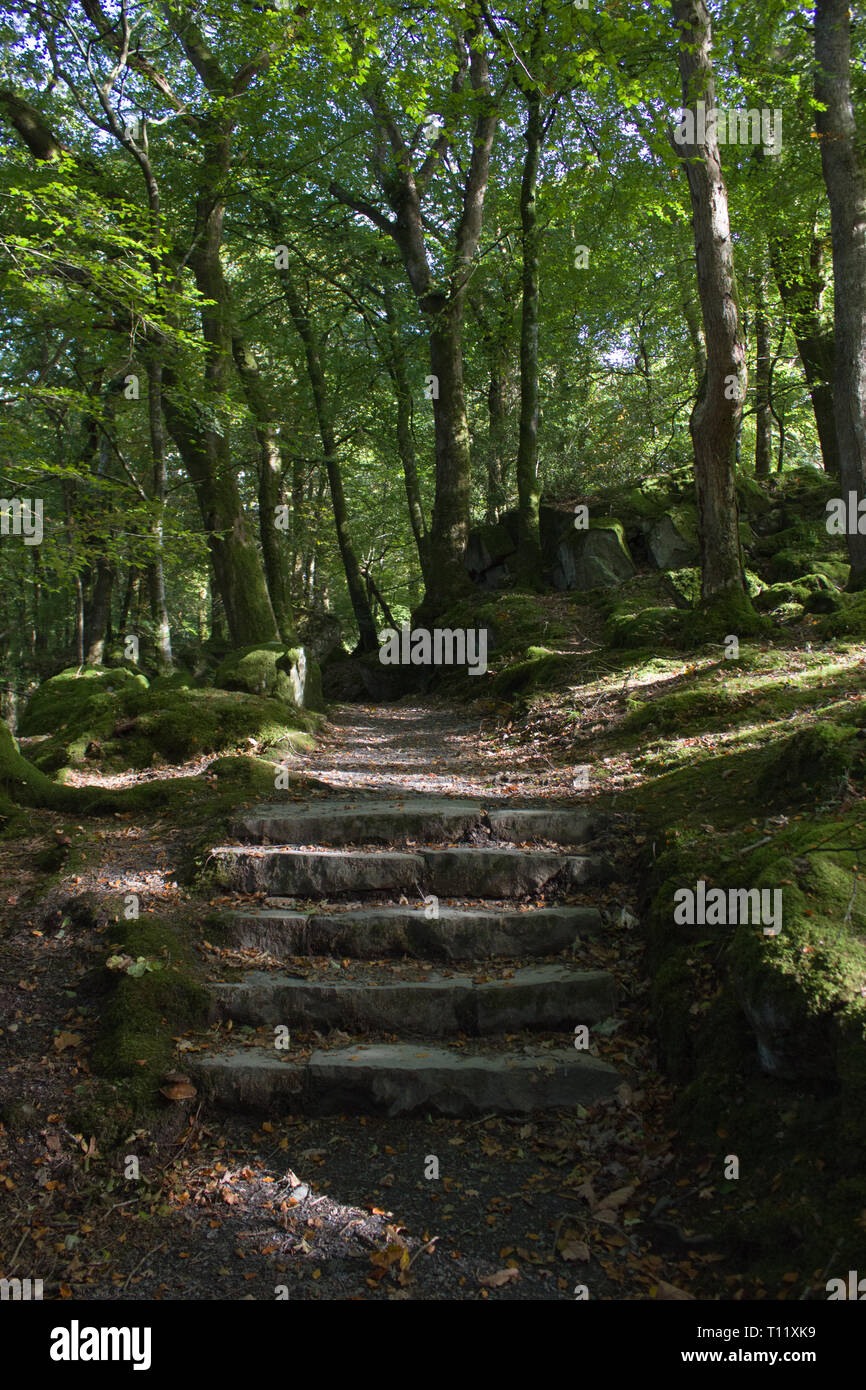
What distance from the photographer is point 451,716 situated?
12219 mm

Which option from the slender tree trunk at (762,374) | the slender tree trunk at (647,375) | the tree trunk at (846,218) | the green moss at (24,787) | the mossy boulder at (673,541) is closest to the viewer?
the green moss at (24,787)

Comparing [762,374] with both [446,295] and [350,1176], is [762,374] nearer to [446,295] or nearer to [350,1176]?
[446,295]

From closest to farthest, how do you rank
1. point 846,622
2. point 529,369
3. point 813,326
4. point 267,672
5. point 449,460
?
point 846,622 < point 267,672 < point 813,326 < point 529,369 < point 449,460

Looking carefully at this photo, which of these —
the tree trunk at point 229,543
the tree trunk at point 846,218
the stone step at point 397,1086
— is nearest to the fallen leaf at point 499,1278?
the stone step at point 397,1086

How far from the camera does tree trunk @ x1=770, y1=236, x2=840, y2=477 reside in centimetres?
1454

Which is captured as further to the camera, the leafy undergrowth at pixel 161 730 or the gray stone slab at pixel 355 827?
the leafy undergrowth at pixel 161 730

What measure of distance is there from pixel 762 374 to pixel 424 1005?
693 inches

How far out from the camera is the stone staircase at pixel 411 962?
3844 mm

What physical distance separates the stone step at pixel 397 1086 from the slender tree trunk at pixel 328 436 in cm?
1407

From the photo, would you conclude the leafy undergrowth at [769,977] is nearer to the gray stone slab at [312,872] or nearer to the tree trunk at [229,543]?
the gray stone slab at [312,872]

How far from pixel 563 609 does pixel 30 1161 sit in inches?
453

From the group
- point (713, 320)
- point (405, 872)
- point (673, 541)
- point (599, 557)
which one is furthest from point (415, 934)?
point (673, 541)

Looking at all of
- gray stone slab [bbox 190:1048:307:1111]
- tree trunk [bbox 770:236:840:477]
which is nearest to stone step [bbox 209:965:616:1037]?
gray stone slab [bbox 190:1048:307:1111]

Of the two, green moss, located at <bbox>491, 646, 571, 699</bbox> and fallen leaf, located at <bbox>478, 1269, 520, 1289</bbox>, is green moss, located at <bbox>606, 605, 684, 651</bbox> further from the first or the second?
fallen leaf, located at <bbox>478, 1269, 520, 1289</bbox>
